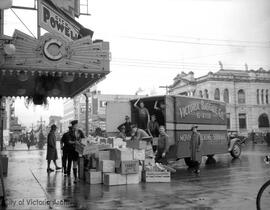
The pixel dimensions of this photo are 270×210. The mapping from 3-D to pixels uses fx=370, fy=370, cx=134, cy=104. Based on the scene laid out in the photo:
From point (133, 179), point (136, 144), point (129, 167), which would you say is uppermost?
point (136, 144)

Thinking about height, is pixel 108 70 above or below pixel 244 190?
above

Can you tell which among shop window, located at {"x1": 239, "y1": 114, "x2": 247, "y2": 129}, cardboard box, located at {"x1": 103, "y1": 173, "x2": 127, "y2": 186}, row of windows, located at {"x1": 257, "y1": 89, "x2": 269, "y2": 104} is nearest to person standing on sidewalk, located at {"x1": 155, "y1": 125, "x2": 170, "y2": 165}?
cardboard box, located at {"x1": 103, "y1": 173, "x2": 127, "y2": 186}

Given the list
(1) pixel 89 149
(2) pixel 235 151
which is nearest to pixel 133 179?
(1) pixel 89 149

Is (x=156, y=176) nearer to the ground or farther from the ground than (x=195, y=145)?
nearer to the ground

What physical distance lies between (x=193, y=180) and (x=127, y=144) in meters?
→ 2.43

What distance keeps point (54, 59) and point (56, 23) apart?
4.69 feet

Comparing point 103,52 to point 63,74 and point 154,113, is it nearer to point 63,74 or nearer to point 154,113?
point 63,74

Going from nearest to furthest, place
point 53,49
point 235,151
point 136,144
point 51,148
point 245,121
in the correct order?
point 53,49 → point 136,144 → point 51,148 → point 235,151 → point 245,121

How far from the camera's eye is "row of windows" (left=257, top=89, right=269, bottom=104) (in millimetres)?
64269

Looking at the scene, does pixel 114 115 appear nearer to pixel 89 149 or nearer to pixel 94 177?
pixel 89 149

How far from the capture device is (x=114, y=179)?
10.6 metres

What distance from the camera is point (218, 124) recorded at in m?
17.9

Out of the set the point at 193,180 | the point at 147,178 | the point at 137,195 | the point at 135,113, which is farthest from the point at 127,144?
the point at 135,113

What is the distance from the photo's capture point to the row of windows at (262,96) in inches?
2530
